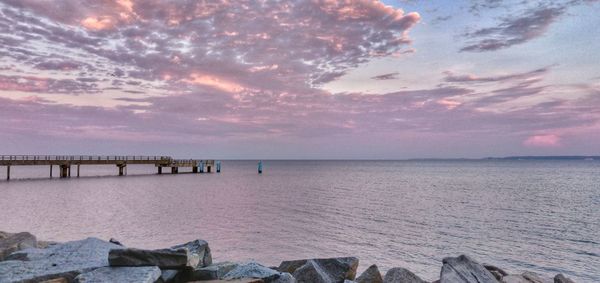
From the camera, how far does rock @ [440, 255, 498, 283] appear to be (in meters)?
9.06

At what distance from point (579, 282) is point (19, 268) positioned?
58.8 feet

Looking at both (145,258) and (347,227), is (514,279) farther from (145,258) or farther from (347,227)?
(347,227)

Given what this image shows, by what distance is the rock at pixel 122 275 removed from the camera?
6.39m

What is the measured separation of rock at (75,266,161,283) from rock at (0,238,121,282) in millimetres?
533

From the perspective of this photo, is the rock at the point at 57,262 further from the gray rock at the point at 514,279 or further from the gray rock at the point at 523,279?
the gray rock at the point at 523,279

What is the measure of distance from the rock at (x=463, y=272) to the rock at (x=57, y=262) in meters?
6.92

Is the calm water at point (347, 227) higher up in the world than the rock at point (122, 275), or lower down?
lower down

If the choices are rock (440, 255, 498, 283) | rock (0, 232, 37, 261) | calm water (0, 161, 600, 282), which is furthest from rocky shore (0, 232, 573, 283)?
calm water (0, 161, 600, 282)

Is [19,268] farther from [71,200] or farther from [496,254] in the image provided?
[71,200]

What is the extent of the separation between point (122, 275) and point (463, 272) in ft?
23.2

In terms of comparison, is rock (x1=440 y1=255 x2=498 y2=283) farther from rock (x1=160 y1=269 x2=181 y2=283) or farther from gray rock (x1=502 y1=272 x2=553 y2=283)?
rock (x1=160 y1=269 x2=181 y2=283)

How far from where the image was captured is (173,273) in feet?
24.0

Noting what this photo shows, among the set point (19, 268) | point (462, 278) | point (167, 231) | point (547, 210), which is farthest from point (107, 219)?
point (547, 210)

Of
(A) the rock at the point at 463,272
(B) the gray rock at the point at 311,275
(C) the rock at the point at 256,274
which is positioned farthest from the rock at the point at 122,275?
(A) the rock at the point at 463,272
